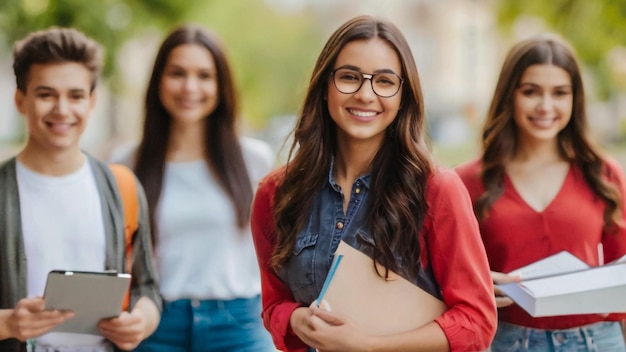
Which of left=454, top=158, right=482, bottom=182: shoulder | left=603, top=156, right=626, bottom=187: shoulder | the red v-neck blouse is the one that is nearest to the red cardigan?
the red v-neck blouse

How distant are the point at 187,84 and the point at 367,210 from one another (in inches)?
57.5

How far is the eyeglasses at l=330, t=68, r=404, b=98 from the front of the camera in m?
2.22

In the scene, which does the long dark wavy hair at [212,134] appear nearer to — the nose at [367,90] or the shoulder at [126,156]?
the shoulder at [126,156]

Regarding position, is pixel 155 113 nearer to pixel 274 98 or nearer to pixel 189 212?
pixel 189 212

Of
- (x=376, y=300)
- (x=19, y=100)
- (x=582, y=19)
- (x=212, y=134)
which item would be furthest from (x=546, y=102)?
(x=582, y=19)

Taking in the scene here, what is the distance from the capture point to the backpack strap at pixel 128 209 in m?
2.81

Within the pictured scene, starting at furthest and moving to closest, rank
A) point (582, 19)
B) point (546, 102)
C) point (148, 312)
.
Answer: point (582, 19), point (546, 102), point (148, 312)

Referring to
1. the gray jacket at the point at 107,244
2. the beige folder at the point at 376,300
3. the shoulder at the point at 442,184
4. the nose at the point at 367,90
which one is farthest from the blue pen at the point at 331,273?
the gray jacket at the point at 107,244

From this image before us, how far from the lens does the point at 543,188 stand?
2.98 meters

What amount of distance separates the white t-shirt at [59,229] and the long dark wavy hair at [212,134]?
616 mm

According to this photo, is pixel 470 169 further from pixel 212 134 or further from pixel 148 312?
pixel 148 312

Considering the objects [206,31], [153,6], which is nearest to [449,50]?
[153,6]

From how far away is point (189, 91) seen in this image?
345 centimetres

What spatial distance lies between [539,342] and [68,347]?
61.2 inches
